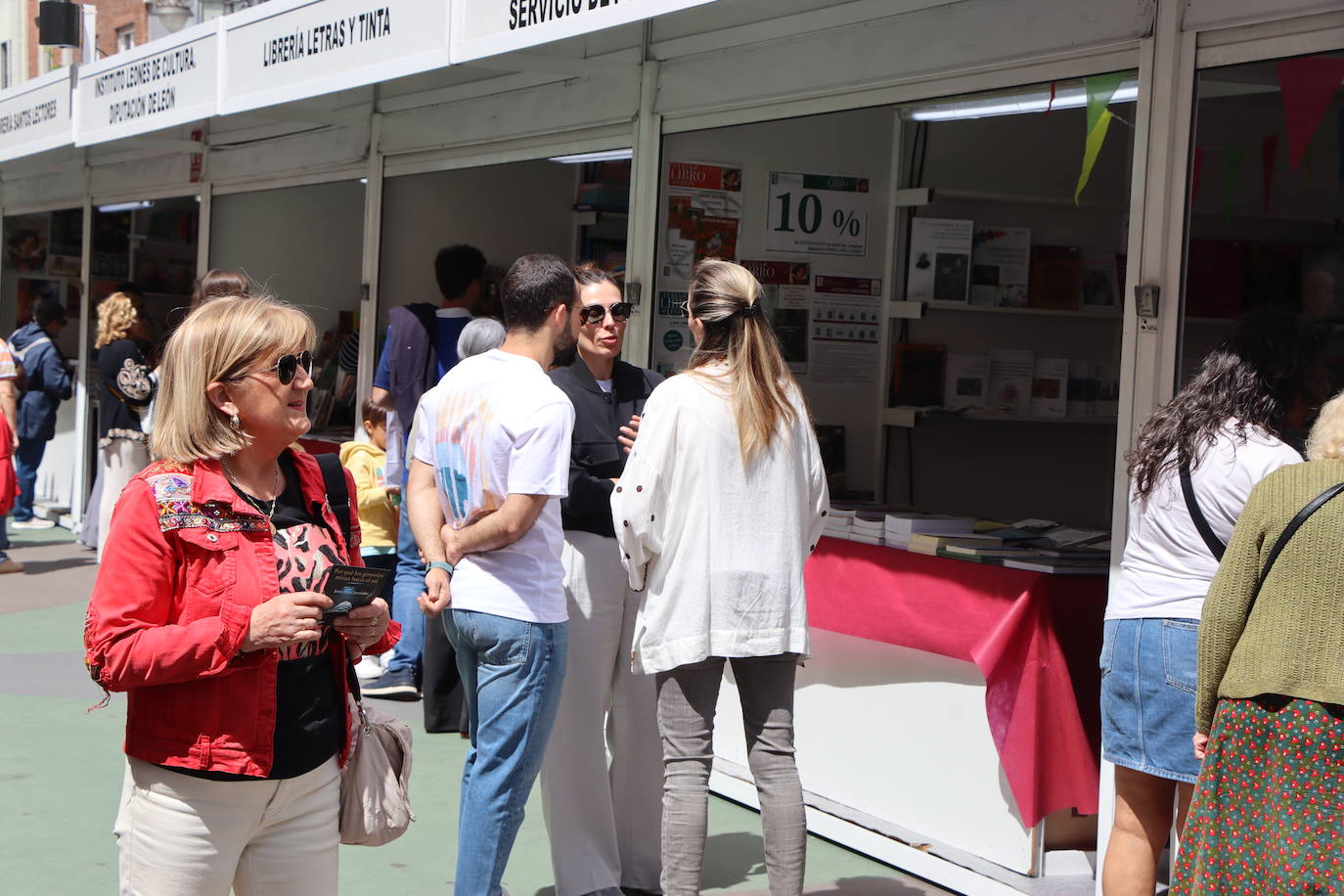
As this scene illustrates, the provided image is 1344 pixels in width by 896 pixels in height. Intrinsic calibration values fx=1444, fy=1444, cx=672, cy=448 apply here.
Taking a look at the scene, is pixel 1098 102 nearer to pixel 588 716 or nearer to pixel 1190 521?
pixel 1190 521

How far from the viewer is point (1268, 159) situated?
545 centimetres

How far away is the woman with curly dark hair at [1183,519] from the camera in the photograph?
3.11 metres

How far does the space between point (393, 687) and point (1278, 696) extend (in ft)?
14.4

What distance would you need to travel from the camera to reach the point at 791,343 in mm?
5836

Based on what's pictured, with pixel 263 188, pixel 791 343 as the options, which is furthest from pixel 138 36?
pixel 791 343

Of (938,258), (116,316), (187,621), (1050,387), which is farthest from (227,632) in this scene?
(116,316)

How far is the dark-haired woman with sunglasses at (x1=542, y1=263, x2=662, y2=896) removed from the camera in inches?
150

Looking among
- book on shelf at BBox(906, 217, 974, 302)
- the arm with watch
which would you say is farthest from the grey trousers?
book on shelf at BBox(906, 217, 974, 302)

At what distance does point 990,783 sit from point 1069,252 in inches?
116

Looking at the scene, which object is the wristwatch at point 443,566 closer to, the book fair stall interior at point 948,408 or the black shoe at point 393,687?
the book fair stall interior at point 948,408

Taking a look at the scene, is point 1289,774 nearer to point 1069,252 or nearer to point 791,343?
point 791,343

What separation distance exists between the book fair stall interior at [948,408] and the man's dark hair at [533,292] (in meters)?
1.49

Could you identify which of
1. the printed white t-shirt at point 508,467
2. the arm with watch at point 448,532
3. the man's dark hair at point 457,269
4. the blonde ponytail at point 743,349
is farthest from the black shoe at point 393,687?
the blonde ponytail at point 743,349

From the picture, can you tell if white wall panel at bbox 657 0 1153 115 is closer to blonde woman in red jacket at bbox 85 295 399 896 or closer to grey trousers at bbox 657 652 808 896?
grey trousers at bbox 657 652 808 896
